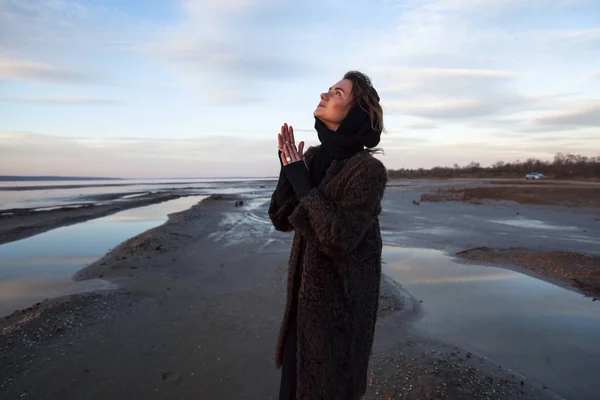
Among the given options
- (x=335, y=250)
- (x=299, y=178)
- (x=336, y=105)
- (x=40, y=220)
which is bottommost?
(x=40, y=220)

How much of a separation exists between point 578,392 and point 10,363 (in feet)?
20.3

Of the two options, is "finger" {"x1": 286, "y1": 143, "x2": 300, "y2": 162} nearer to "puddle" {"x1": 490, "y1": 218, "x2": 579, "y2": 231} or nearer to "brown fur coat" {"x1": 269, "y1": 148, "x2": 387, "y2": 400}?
"brown fur coat" {"x1": 269, "y1": 148, "x2": 387, "y2": 400}

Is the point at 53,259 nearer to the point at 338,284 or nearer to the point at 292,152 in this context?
the point at 292,152

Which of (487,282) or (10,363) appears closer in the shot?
(10,363)

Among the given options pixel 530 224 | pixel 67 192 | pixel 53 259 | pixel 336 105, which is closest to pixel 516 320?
pixel 336 105

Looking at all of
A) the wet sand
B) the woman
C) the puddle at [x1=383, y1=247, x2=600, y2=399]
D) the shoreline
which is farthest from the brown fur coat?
the shoreline

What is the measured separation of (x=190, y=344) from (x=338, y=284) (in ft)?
11.9

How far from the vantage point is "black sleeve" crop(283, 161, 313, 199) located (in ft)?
6.06

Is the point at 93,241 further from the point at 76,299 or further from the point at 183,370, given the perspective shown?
the point at 183,370

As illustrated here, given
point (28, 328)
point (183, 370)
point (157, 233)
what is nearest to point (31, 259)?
point (157, 233)

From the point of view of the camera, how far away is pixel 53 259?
9961 millimetres

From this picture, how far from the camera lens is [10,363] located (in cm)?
417

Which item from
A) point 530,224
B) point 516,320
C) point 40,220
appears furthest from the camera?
point 40,220

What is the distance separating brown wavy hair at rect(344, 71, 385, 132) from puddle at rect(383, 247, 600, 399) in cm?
370
